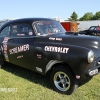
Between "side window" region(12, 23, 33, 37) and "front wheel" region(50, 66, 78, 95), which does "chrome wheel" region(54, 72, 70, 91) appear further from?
"side window" region(12, 23, 33, 37)

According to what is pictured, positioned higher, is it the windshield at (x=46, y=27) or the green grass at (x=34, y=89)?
the windshield at (x=46, y=27)

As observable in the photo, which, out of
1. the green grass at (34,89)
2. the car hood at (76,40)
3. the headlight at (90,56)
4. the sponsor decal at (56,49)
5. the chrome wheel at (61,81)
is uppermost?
the car hood at (76,40)

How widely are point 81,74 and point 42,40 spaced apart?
1.41 m

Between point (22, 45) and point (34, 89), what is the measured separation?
1.28m

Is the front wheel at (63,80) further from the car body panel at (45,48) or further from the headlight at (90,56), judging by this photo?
the headlight at (90,56)

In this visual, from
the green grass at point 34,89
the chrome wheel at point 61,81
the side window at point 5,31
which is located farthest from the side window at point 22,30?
the chrome wheel at point 61,81

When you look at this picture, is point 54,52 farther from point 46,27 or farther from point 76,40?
point 46,27

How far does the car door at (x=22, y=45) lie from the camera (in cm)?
470

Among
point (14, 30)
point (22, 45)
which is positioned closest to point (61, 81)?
point (22, 45)

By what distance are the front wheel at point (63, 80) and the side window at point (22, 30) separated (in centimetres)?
139

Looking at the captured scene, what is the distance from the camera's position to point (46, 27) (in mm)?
5027

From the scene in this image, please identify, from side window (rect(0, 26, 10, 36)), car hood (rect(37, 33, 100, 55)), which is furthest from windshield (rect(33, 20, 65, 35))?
side window (rect(0, 26, 10, 36))

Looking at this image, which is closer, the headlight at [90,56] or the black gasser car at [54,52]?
the headlight at [90,56]

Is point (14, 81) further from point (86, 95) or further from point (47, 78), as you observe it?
point (86, 95)
